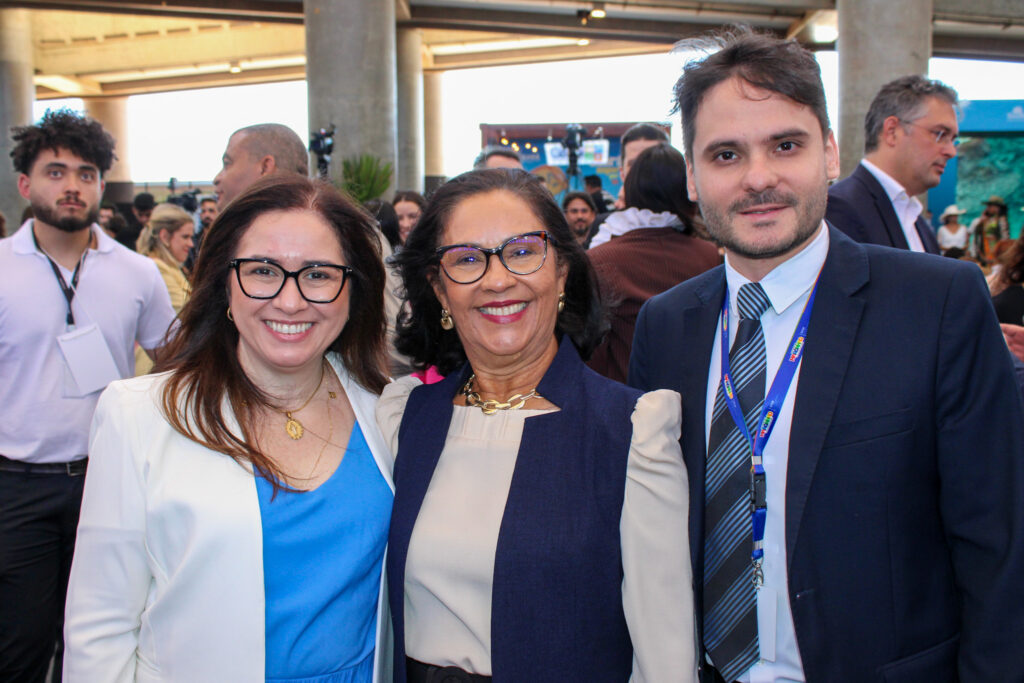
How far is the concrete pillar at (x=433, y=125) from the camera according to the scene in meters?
23.5

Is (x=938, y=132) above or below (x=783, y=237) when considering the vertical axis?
above

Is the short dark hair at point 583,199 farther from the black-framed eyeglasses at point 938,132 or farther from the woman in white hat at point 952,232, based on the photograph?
the woman in white hat at point 952,232

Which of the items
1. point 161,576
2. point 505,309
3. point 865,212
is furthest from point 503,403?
point 865,212

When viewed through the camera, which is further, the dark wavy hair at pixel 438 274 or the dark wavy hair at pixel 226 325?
the dark wavy hair at pixel 438 274

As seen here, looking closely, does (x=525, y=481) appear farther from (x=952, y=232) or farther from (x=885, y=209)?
(x=952, y=232)

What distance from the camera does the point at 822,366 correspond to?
5.02ft

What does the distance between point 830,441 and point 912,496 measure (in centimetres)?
19

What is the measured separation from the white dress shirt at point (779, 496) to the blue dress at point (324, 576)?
2.88 ft

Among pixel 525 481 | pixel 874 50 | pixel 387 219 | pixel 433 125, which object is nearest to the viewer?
pixel 525 481

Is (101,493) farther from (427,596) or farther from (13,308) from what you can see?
(13,308)

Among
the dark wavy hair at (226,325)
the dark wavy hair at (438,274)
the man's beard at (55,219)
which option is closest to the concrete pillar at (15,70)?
the man's beard at (55,219)

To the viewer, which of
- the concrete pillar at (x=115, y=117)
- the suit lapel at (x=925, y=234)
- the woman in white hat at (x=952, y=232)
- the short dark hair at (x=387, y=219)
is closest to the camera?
the suit lapel at (x=925, y=234)

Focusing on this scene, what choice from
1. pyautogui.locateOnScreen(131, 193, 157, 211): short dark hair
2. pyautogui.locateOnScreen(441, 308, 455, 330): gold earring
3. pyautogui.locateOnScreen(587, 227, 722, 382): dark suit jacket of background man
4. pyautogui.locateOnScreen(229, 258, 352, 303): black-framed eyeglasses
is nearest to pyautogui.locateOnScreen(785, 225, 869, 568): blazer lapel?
pyautogui.locateOnScreen(441, 308, 455, 330): gold earring

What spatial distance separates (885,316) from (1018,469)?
37 centimetres
